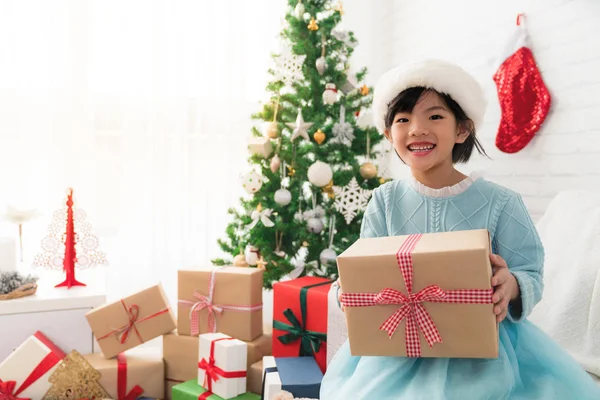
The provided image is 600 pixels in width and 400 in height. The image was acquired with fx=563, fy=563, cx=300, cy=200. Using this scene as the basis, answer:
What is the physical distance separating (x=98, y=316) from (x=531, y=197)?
5.64 ft

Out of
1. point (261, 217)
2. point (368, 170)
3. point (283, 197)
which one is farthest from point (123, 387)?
point (368, 170)

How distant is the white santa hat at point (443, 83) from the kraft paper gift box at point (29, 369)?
145 centimetres

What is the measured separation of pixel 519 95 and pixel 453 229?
121cm

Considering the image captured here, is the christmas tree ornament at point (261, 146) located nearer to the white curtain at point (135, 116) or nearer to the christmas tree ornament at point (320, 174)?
the christmas tree ornament at point (320, 174)

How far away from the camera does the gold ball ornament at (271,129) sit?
234 centimetres

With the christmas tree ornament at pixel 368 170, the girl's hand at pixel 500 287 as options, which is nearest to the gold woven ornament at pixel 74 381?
the christmas tree ornament at pixel 368 170

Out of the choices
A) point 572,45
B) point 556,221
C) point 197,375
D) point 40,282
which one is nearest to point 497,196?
point 556,221

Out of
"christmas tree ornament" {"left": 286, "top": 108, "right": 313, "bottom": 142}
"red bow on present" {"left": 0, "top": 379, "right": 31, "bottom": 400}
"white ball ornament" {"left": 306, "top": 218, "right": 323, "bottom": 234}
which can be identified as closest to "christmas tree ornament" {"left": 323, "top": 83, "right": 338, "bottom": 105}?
"christmas tree ornament" {"left": 286, "top": 108, "right": 313, "bottom": 142}

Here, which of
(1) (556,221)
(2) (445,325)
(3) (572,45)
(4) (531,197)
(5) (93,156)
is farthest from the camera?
(5) (93,156)

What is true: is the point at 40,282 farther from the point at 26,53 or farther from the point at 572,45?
the point at 572,45

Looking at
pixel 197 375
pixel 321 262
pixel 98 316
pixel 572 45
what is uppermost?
pixel 572 45

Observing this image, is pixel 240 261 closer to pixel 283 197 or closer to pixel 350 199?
pixel 283 197

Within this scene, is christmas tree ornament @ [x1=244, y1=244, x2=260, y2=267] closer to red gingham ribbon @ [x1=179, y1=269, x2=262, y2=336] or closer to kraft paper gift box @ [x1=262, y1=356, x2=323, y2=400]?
red gingham ribbon @ [x1=179, y1=269, x2=262, y2=336]

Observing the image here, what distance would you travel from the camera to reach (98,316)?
6.78 ft
